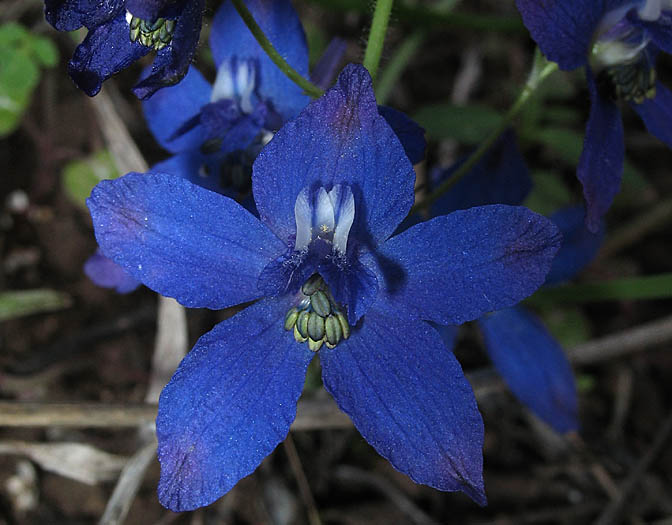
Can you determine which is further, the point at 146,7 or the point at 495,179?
the point at 495,179

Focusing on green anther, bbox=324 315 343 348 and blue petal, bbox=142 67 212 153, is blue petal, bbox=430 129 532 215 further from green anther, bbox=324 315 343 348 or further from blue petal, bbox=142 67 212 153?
green anther, bbox=324 315 343 348

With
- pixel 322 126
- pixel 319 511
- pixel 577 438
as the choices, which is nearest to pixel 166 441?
pixel 322 126

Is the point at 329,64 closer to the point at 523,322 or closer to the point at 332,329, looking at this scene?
the point at 332,329

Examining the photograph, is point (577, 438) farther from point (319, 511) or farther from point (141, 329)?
point (141, 329)

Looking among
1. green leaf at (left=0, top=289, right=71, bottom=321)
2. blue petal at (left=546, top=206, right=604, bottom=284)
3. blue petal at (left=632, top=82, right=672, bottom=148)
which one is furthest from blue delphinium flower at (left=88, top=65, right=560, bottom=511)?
green leaf at (left=0, top=289, right=71, bottom=321)

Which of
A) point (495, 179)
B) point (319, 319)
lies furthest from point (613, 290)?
point (319, 319)

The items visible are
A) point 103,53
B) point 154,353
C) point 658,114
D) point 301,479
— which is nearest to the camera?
point 103,53

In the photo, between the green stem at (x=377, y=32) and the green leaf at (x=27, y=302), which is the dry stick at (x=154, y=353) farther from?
the green stem at (x=377, y=32)
